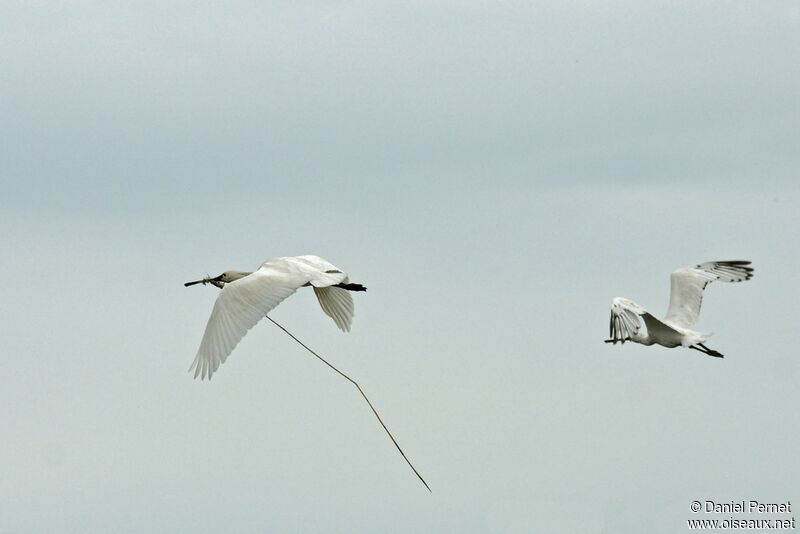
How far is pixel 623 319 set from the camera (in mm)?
28891

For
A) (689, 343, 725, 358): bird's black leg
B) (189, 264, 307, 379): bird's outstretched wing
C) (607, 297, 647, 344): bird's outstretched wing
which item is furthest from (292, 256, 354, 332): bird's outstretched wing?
(689, 343, 725, 358): bird's black leg

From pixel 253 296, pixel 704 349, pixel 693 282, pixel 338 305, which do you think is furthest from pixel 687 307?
pixel 253 296

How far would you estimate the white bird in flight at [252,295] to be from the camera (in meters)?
26.4

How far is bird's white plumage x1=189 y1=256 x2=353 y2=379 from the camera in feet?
86.5

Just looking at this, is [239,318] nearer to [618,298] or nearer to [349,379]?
[349,379]

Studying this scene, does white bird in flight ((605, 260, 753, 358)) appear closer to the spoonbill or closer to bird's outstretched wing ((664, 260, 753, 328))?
bird's outstretched wing ((664, 260, 753, 328))

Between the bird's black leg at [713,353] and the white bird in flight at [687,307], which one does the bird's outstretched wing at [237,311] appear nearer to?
the white bird in flight at [687,307]

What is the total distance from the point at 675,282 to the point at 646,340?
182cm

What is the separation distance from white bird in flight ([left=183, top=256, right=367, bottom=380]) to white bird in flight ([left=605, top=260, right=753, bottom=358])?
20.2ft

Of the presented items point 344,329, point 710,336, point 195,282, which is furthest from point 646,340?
point 195,282

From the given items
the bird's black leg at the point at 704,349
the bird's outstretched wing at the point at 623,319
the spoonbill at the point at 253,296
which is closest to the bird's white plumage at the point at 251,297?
the spoonbill at the point at 253,296

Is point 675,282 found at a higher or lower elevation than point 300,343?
higher

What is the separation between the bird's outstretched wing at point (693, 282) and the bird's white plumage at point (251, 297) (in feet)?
25.3

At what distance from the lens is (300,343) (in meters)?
24.1
